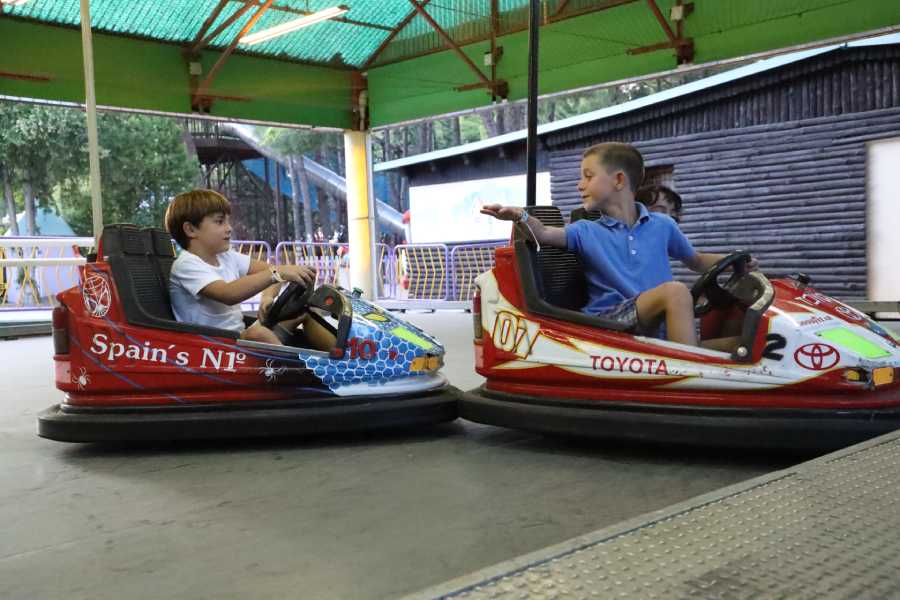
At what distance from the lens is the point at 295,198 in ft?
65.9

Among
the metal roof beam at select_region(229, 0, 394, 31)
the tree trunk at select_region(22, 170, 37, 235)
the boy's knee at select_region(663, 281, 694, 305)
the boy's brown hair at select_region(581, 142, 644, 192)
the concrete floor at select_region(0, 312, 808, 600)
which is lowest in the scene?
the concrete floor at select_region(0, 312, 808, 600)

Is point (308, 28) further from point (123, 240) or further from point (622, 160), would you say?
point (622, 160)

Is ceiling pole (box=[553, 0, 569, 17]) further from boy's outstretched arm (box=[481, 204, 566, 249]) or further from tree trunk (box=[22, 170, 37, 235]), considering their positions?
tree trunk (box=[22, 170, 37, 235])

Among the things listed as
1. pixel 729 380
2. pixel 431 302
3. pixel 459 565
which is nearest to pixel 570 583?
pixel 459 565

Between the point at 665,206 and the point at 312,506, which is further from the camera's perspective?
the point at 665,206

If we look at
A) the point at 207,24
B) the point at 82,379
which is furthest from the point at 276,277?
the point at 207,24

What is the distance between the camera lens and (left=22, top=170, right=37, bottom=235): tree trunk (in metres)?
14.1

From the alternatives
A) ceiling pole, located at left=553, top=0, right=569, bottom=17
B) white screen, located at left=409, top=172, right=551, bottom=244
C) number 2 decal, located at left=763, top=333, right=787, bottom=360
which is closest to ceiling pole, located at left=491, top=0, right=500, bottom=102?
ceiling pole, located at left=553, top=0, right=569, bottom=17

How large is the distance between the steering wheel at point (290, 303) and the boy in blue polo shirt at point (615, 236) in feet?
2.01

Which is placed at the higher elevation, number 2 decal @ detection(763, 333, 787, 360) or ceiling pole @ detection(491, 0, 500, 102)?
ceiling pole @ detection(491, 0, 500, 102)

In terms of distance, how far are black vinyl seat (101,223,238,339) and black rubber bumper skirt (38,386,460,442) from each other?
246 millimetres

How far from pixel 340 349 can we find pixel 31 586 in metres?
1.23

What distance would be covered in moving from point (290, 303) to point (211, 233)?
1.11 ft

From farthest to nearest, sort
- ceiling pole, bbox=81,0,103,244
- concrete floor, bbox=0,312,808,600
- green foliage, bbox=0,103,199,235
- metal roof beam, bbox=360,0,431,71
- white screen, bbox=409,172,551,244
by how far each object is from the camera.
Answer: green foliage, bbox=0,103,199,235 < white screen, bbox=409,172,551,244 < metal roof beam, bbox=360,0,431,71 < ceiling pole, bbox=81,0,103,244 < concrete floor, bbox=0,312,808,600
